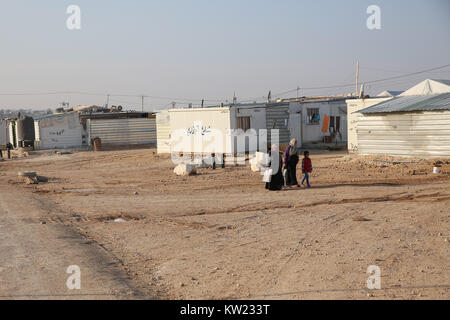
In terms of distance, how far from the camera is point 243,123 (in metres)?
25.0

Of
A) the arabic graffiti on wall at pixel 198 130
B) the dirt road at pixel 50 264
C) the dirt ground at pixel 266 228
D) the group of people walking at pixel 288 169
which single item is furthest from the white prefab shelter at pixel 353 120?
the dirt road at pixel 50 264

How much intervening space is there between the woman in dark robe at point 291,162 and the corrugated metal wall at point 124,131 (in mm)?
22136

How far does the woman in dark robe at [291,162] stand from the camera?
1489 centimetres

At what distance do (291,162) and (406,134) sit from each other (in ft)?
21.9

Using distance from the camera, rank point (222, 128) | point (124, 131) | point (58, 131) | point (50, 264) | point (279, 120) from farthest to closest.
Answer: point (124, 131) < point (58, 131) < point (279, 120) < point (222, 128) < point (50, 264)

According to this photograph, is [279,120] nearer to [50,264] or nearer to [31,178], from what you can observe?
[31,178]

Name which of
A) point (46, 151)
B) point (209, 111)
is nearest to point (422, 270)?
point (209, 111)

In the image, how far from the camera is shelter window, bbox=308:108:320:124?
28391mm

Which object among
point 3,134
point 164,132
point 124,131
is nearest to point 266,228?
point 164,132

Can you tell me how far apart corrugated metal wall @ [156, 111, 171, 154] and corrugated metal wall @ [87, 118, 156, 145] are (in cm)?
685

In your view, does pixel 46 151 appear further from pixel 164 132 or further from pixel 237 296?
pixel 237 296

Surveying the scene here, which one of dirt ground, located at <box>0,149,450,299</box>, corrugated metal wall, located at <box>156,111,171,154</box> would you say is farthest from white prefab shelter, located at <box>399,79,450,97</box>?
corrugated metal wall, located at <box>156,111,171,154</box>

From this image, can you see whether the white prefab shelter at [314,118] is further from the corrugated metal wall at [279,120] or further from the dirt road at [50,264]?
the dirt road at [50,264]
